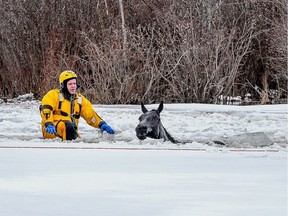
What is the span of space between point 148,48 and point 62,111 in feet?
32.4

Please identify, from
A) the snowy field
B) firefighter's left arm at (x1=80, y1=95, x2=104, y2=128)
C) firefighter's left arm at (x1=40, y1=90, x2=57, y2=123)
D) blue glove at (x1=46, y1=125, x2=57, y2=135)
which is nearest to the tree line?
the snowy field

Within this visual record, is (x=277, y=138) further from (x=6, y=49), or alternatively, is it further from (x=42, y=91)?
(x=6, y=49)

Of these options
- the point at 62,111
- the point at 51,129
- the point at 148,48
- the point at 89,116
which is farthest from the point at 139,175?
the point at 148,48

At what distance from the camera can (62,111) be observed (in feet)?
34.5

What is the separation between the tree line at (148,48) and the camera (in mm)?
19859

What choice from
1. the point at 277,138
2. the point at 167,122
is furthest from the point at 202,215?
the point at 167,122

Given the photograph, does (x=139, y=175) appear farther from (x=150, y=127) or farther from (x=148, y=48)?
(x=148, y=48)

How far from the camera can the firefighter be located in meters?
10.3

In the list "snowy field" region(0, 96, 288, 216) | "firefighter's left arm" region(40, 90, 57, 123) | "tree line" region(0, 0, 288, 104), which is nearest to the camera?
"snowy field" region(0, 96, 288, 216)

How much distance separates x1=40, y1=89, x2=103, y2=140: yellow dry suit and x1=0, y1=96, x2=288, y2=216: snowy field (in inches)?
9.9

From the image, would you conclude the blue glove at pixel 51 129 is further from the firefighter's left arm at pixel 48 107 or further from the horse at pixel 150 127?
the horse at pixel 150 127

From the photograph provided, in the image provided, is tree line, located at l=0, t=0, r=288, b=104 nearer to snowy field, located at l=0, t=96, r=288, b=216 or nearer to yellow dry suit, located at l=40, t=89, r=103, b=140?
snowy field, located at l=0, t=96, r=288, b=216

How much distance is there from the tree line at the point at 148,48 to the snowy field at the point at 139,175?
7287mm

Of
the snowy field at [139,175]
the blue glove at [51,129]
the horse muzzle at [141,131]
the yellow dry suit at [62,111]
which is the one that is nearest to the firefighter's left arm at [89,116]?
the yellow dry suit at [62,111]
